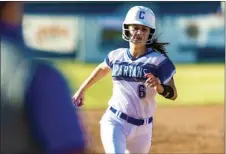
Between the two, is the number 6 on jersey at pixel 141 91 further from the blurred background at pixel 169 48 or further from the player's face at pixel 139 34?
the blurred background at pixel 169 48

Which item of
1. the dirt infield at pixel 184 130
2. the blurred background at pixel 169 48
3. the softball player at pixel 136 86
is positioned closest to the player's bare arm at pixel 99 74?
the softball player at pixel 136 86

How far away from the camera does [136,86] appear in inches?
107

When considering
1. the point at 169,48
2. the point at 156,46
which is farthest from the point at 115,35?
the point at 156,46

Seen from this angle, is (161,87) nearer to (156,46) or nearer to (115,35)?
(156,46)

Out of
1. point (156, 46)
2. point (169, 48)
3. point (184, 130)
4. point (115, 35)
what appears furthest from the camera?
point (184, 130)

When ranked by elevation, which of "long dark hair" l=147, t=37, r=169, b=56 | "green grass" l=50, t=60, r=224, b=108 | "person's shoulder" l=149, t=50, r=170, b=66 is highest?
"long dark hair" l=147, t=37, r=169, b=56

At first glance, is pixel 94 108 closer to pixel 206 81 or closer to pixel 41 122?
pixel 206 81

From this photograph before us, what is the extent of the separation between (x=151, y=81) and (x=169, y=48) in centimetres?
110

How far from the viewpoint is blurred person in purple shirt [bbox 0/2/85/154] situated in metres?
1.10

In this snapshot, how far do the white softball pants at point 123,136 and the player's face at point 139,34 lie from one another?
38 cm

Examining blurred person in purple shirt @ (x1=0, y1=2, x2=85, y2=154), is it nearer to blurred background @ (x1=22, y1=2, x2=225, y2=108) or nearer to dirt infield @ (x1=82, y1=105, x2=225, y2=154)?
blurred background @ (x1=22, y1=2, x2=225, y2=108)

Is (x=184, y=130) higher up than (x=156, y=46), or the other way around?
(x=156, y=46)

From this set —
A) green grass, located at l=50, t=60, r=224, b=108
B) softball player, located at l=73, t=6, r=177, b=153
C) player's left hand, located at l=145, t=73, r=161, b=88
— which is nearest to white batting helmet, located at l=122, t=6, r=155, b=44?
softball player, located at l=73, t=6, r=177, b=153

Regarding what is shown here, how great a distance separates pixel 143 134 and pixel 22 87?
1.64m
